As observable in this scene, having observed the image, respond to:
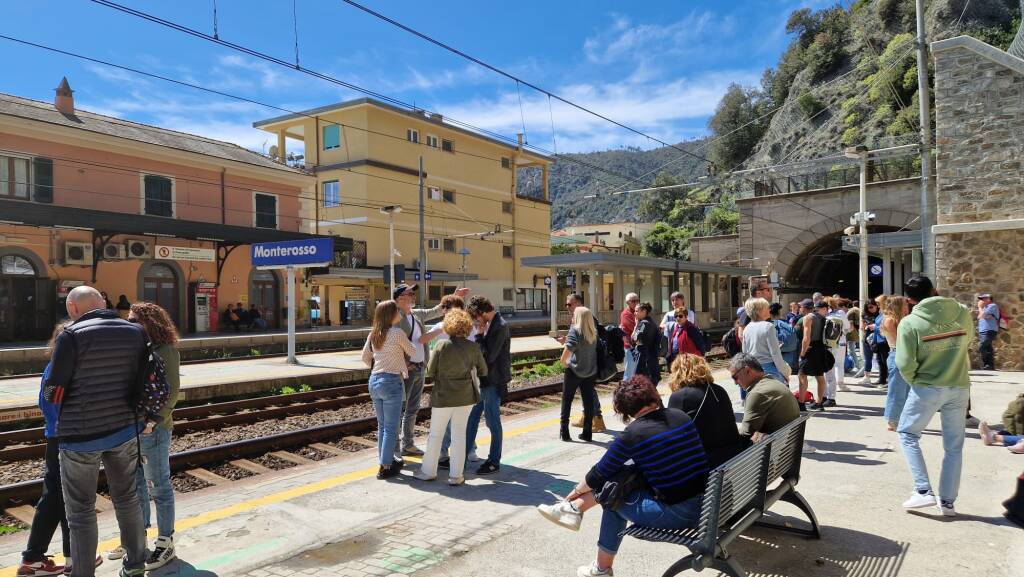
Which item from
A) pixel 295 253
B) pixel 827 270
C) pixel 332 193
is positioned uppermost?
pixel 332 193

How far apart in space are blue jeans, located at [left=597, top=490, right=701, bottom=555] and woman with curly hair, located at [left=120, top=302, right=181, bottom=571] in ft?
8.89

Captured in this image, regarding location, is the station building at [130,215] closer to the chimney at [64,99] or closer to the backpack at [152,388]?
the chimney at [64,99]

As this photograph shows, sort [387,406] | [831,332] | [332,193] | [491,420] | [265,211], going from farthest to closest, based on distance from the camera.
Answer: [332,193] < [265,211] < [831,332] < [491,420] < [387,406]

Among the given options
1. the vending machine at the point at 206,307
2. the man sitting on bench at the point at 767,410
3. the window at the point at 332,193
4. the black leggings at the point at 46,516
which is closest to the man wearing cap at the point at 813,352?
the man sitting on bench at the point at 767,410

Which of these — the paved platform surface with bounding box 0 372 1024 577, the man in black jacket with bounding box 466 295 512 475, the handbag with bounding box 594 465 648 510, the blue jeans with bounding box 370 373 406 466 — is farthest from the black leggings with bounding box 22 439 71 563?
the man in black jacket with bounding box 466 295 512 475

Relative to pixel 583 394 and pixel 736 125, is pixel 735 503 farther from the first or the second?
pixel 736 125

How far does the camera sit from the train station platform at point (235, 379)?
1033 centimetres

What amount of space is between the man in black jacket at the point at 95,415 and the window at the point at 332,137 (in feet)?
118

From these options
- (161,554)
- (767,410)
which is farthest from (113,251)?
(767,410)

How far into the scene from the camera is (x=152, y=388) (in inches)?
152

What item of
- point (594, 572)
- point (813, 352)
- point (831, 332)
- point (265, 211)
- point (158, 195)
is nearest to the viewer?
point (594, 572)

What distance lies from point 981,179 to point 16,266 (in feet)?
85.6

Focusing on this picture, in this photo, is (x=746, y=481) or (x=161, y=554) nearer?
(x=746, y=481)

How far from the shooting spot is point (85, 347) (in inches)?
141
